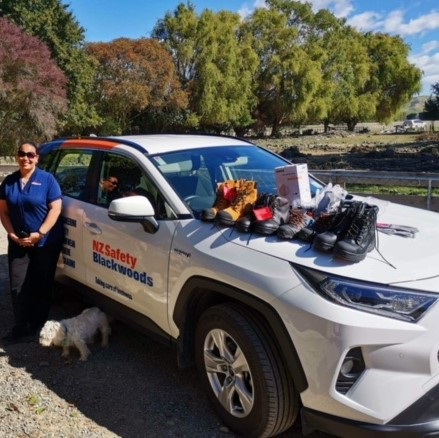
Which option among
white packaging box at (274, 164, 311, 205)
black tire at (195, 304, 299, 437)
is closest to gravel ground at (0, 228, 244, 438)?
black tire at (195, 304, 299, 437)

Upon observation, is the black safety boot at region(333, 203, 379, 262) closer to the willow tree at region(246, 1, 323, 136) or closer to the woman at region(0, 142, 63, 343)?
the woman at region(0, 142, 63, 343)

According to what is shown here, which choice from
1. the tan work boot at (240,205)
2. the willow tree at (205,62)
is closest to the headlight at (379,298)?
the tan work boot at (240,205)

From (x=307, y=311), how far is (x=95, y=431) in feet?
5.18

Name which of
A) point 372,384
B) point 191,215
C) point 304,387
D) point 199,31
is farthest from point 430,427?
point 199,31

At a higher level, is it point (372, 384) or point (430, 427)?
point (372, 384)

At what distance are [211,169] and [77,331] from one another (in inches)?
64.7

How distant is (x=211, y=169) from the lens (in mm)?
3955

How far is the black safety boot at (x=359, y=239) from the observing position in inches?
98.7

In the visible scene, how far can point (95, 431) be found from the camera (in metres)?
3.12

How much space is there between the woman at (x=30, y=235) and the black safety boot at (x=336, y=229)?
2.48 m

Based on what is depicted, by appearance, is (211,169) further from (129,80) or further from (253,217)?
(129,80)

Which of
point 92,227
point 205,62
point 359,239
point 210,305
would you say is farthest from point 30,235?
point 205,62

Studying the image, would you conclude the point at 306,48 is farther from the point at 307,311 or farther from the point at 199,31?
the point at 307,311

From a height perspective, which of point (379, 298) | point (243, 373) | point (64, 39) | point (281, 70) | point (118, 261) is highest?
point (281, 70)
